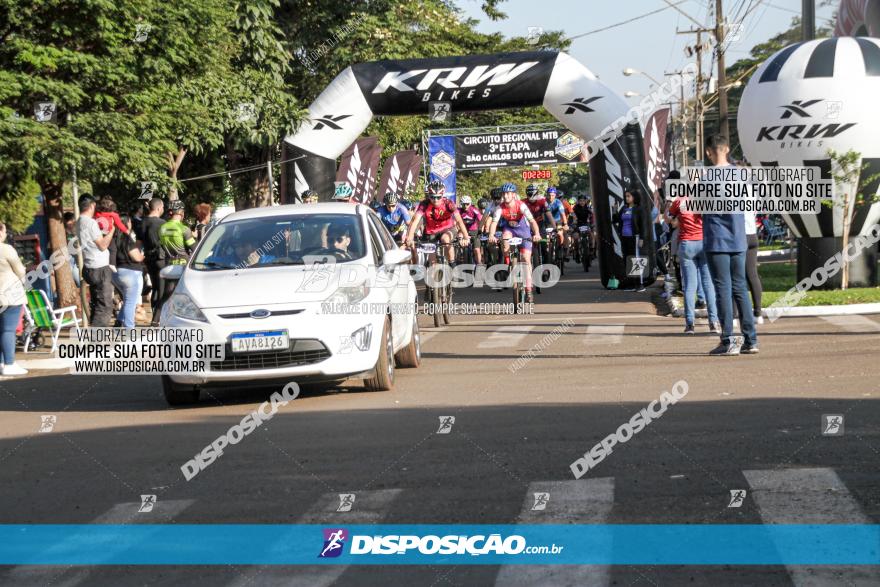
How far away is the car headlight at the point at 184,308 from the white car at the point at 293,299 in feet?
0.04

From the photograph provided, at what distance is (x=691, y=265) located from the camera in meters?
16.6

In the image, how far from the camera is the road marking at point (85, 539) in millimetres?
5859

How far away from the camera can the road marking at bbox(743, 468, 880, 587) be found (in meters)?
5.33

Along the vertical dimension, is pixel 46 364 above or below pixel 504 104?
below

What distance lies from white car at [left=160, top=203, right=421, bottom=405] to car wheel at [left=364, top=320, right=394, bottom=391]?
1 centimetres

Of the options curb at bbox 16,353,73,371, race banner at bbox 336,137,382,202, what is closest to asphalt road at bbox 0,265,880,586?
curb at bbox 16,353,73,371

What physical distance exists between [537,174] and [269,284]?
7357 centimetres

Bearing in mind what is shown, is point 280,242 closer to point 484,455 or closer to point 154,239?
point 484,455

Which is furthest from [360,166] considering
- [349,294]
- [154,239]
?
[349,294]

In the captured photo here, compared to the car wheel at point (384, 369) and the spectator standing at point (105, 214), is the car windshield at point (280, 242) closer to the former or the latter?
the car wheel at point (384, 369)

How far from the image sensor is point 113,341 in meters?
16.1

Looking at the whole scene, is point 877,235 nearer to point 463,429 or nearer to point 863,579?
point 463,429

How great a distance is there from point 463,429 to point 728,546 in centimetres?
383

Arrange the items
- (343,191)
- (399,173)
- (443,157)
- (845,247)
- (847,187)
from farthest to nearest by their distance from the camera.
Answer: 1. (443,157)
2. (399,173)
3. (845,247)
4. (847,187)
5. (343,191)
